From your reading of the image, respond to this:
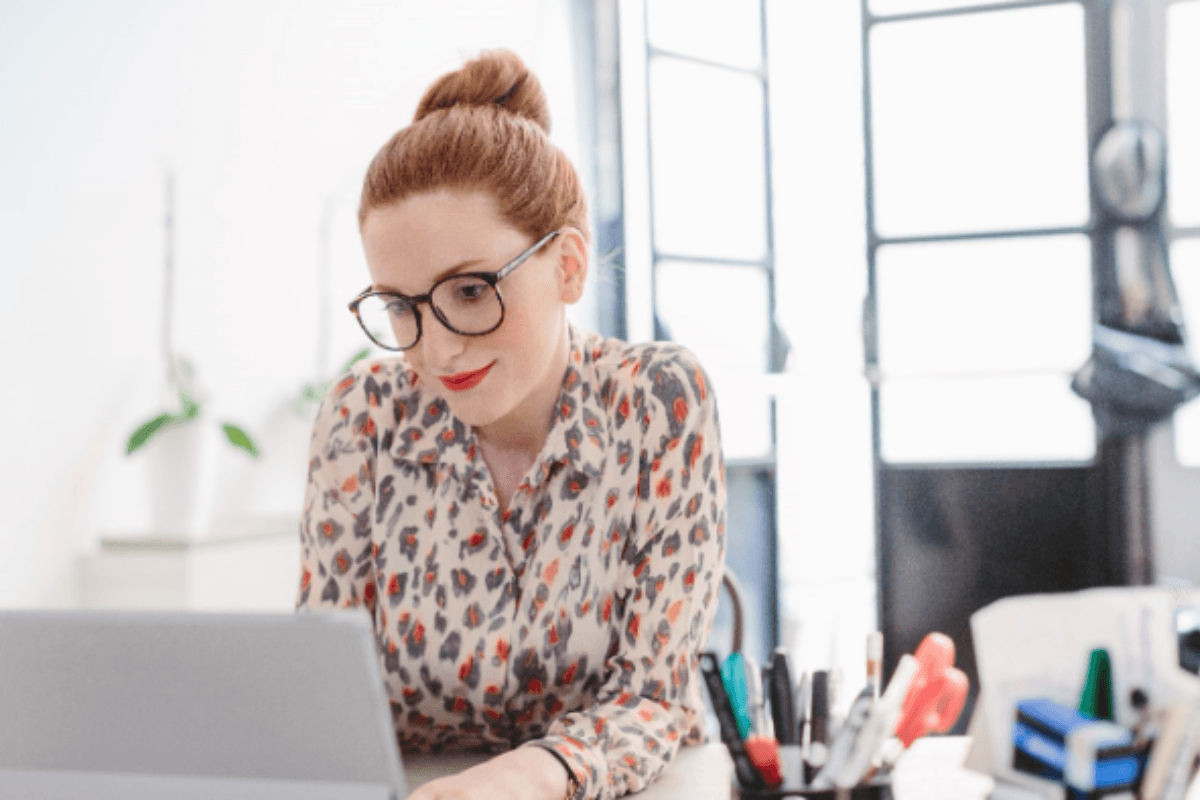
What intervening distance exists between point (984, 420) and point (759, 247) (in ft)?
2.59

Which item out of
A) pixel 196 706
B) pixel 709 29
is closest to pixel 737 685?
pixel 196 706

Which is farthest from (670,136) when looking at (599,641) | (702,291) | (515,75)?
(599,641)

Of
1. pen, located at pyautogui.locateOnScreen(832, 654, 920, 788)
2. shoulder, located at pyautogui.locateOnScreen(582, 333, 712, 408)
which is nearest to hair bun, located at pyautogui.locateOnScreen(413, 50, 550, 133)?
shoulder, located at pyautogui.locateOnScreen(582, 333, 712, 408)

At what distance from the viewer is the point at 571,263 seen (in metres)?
1.02

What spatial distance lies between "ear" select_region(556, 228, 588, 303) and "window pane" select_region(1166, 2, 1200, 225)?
7.60 feet

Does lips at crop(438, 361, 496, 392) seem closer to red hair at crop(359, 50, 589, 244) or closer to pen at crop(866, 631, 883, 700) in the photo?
red hair at crop(359, 50, 589, 244)

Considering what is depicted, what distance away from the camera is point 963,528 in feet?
9.70

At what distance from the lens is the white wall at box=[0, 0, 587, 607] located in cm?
180

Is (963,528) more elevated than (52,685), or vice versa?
(52,685)

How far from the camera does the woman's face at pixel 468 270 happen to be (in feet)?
2.98

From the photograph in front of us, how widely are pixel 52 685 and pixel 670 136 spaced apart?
292 centimetres

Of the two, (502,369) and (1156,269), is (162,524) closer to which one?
(502,369)

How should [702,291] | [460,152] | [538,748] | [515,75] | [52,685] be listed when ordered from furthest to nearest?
1. [702,291]
2. [515,75]
3. [460,152]
4. [538,748]
5. [52,685]

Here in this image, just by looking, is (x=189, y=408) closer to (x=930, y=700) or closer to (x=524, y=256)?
(x=524, y=256)
